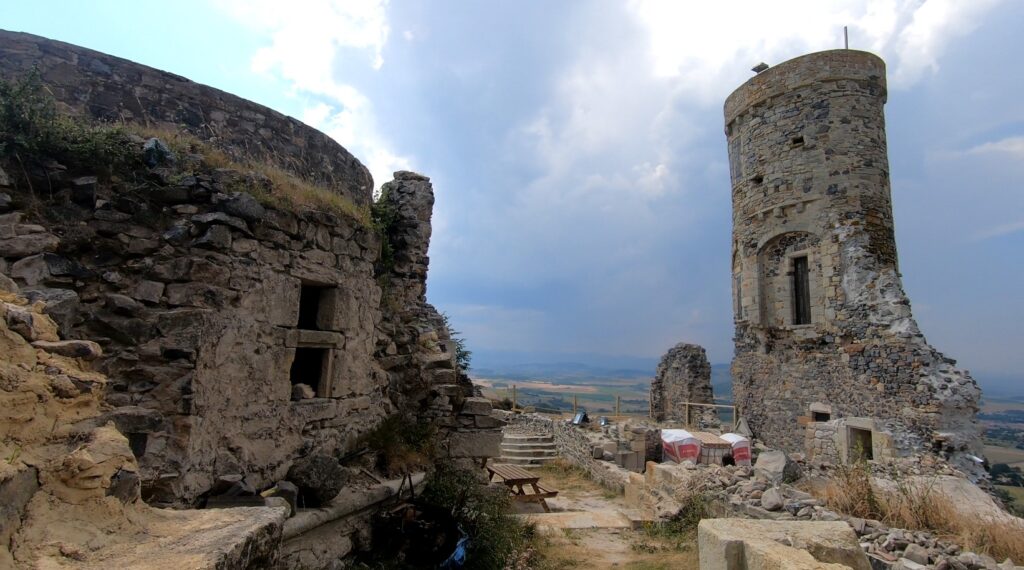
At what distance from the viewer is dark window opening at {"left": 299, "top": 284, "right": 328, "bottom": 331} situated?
5.62 m

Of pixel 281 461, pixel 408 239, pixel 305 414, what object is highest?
pixel 408 239

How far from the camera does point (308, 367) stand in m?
5.80

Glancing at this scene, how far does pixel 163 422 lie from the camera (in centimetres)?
390

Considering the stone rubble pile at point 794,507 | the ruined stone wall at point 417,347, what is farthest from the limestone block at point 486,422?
the stone rubble pile at point 794,507

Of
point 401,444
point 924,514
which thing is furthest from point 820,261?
point 401,444

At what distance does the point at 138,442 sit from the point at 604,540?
638cm

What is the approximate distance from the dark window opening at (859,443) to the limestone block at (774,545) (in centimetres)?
920

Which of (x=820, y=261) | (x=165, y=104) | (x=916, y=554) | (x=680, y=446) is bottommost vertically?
(x=680, y=446)

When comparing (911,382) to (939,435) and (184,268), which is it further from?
(184,268)

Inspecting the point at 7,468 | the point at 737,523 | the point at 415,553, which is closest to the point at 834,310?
the point at 737,523

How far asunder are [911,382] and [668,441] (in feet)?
17.9

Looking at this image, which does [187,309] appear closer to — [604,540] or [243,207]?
[243,207]

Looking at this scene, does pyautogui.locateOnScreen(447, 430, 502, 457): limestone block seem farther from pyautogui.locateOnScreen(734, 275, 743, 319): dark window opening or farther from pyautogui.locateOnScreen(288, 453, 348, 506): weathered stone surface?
pyautogui.locateOnScreen(734, 275, 743, 319): dark window opening

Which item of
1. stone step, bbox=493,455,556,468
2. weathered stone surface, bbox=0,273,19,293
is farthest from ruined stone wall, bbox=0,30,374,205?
stone step, bbox=493,455,556,468
